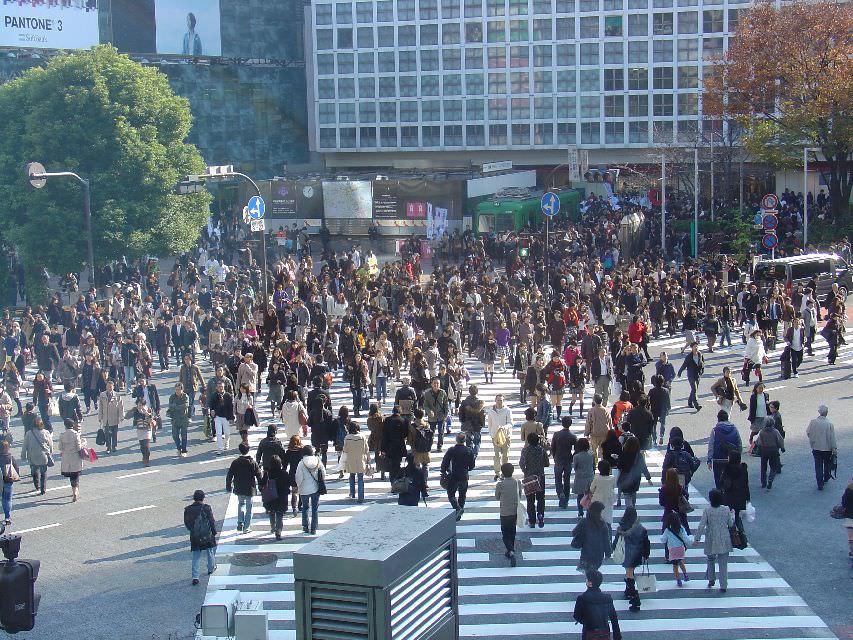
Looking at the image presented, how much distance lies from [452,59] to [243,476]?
206 ft

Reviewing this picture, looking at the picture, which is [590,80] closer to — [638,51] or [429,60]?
[638,51]

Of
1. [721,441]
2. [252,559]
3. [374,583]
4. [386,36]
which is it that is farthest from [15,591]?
[386,36]

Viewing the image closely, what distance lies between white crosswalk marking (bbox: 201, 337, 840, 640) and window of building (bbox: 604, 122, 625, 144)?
189 ft

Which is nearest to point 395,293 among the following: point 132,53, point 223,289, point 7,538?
point 223,289

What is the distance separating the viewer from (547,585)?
15797 mm

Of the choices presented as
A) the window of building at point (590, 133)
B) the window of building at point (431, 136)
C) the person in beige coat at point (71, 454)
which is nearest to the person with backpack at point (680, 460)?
the person in beige coat at point (71, 454)

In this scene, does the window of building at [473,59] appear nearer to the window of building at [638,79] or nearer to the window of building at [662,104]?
the window of building at [638,79]

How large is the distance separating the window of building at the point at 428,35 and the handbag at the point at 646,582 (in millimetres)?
65066

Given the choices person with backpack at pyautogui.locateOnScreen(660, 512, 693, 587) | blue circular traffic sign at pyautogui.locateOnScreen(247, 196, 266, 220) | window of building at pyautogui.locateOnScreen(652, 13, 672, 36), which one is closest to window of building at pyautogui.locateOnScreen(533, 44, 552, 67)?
window of building at pyautogui.locateOnScreen(652, 13, 672, 36)

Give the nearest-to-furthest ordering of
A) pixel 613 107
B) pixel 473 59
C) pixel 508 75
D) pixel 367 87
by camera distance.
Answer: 1. pixel 613 107
2. pixel 508 75
3. pixel 473 59
4. pixel 367 87

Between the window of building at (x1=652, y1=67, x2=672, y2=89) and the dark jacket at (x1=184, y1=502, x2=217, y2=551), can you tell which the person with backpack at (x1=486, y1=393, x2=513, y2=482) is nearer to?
the dark jacket at (x1=184, y1=502, x2=217, y2=551)

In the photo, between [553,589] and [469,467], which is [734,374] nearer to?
[469,467]

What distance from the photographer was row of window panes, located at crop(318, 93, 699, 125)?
74438 mm

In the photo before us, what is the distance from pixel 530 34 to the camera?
76.1 metres
